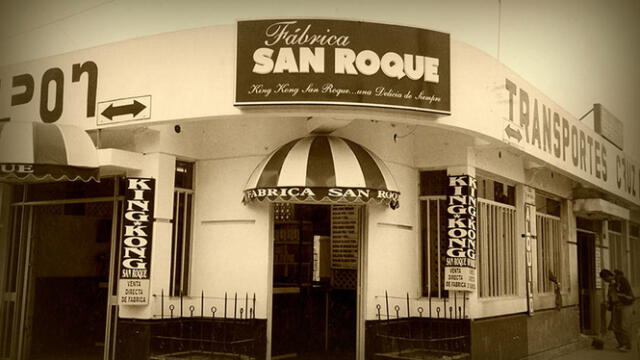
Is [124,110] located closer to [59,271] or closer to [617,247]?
[59,271]

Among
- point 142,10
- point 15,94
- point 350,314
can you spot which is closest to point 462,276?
point 350,314

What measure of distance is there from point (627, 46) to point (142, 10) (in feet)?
17.7

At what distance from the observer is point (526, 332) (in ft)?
37.0

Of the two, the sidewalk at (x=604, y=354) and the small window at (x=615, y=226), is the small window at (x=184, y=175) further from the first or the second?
the small window at (x=615, y=226)

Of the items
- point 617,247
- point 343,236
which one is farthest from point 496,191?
point 617,247

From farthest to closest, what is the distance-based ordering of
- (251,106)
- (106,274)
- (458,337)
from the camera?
1. (106,274)
2. (458,337)
3. (251,106)

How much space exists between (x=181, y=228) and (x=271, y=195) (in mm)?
1731

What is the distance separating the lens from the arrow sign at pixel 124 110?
862cm

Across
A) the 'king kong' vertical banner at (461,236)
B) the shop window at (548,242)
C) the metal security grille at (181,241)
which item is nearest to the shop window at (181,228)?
the metal security grille at (181,241)

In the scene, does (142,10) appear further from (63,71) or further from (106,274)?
(106,274)

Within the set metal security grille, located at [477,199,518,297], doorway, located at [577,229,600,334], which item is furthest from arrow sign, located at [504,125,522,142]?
doorway, located at [577,229,600,334]

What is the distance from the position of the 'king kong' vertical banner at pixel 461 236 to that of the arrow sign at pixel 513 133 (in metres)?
0.83

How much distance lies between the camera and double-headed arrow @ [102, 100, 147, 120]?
8.68 metres

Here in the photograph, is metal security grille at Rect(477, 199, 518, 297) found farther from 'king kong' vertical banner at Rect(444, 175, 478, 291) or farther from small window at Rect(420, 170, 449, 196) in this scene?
'king kong' vertical banner at Rect(444, 175, 478, 291)
